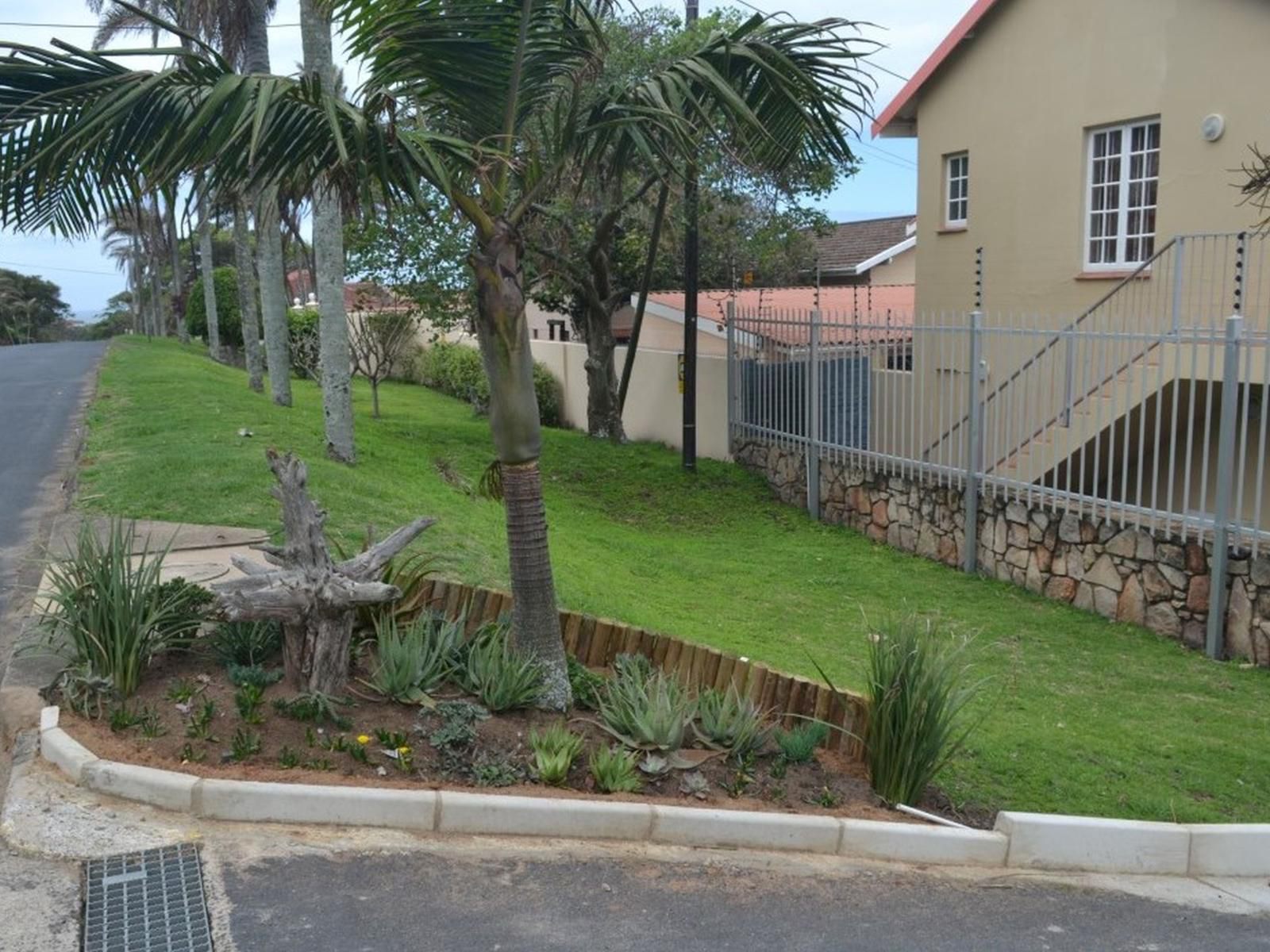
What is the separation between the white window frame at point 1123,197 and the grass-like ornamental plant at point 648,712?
31.9 feet

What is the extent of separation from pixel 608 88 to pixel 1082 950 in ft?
14.8

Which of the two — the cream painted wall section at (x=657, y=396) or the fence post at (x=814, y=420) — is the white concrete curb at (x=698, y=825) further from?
the cream painted wall section at (x=657, y=396)

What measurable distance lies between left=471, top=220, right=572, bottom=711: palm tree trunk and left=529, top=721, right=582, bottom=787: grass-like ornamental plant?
1.57ft

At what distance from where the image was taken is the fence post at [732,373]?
631 inches

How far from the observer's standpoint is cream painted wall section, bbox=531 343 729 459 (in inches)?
683

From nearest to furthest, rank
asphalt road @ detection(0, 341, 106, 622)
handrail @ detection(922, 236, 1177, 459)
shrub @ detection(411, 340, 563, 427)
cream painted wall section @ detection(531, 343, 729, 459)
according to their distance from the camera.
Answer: asphalt road @ detection(0, 341, 106, 622) < handrail @ detection(922, 236, 1177, 459) < cream painted wall section @ detection(531, 343, 729, 459) < shrub @ detection(411, 340, 563, 427)

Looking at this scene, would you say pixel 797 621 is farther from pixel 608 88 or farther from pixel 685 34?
pixel 685 34

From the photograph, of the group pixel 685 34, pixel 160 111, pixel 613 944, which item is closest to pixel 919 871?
pixel 613 944

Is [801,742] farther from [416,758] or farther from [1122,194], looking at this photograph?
[1122,194]

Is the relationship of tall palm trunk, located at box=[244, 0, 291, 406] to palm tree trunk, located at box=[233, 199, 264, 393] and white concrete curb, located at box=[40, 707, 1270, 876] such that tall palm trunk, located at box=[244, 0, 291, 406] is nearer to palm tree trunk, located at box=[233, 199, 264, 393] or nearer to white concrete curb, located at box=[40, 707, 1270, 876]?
palm tree trunk, located at box=[233, 199, 264, 393]

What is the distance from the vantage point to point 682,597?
983 centimetres

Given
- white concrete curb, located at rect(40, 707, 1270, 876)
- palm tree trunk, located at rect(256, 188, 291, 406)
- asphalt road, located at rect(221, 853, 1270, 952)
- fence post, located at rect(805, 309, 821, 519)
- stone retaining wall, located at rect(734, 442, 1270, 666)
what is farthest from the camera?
palm tree trunk, located at rect(256, 188, 291, 406)

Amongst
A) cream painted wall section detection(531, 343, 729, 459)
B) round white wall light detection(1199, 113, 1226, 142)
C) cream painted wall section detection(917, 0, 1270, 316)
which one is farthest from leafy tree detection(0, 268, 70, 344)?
round white wall light detection(1199, 113, 1226, 142)

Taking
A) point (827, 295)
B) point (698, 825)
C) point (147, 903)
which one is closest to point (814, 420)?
point (698, 825)
